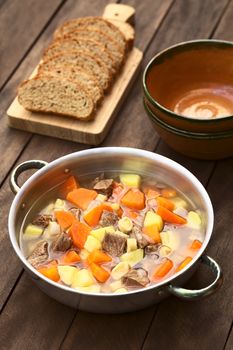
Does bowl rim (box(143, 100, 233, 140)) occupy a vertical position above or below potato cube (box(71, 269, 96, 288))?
above

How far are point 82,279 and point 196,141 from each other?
597 millimetres

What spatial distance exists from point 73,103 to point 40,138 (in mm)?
166

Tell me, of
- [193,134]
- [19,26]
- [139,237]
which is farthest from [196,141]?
[19,26]

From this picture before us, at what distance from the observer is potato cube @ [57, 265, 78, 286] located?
166cm

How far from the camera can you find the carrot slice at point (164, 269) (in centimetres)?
167

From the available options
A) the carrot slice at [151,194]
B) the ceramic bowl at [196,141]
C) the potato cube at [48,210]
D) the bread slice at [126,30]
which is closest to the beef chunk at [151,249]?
the carrot slice at [151,194]

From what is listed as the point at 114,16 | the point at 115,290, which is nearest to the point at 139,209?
the point at 115,290

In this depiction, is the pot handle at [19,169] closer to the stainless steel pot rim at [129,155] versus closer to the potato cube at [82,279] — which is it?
the stainless steel pot rim at [129,155]

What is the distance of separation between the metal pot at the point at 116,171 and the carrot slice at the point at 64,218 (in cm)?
9

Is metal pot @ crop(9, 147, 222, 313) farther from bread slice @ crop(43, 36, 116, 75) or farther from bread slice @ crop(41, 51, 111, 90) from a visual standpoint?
bread slice @ crop(43, 36, 116, 75)

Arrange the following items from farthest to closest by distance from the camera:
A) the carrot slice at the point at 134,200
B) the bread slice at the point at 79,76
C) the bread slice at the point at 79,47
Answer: the bread slice at the point at 79,47 → the bread slice at the point at 79,76 → the carrot slice at the point at 134,200

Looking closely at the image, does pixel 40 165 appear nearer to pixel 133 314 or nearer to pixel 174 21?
pixel 133 314

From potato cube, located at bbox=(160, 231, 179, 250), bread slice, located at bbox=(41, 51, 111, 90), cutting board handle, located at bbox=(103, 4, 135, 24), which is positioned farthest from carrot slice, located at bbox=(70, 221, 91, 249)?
cutting board handle, located at bbox=(103, 4, 135, 24)

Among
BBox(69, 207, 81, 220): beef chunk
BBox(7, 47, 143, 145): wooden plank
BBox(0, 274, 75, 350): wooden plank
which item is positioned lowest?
BBox(0, 274, 75, 350): wooden plank
